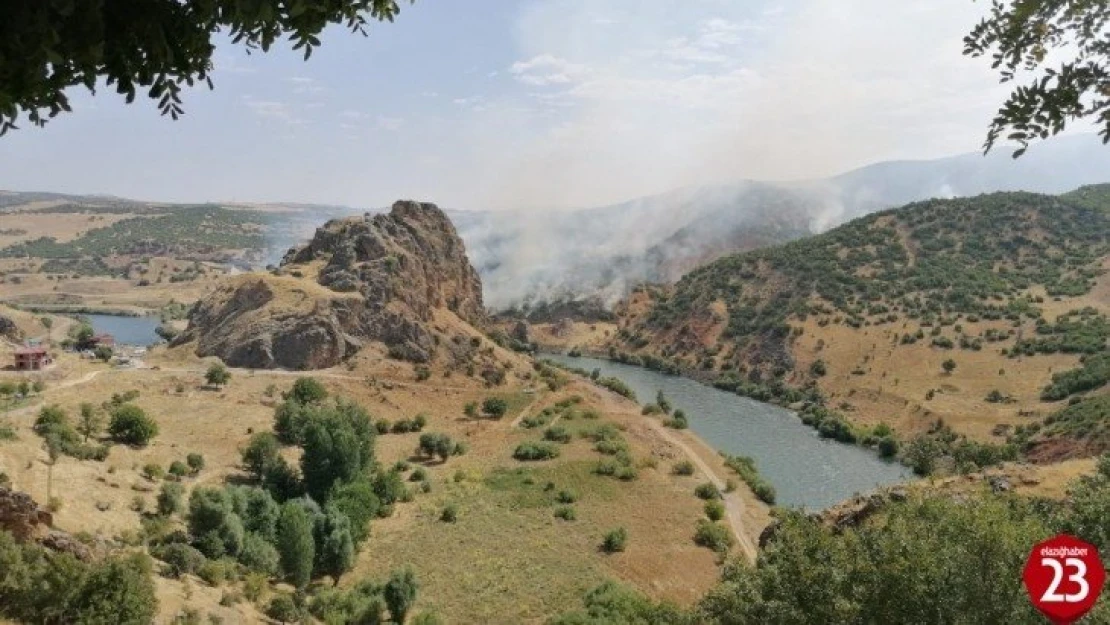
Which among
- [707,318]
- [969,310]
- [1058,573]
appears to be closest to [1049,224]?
[969,310]

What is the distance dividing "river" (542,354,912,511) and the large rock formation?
26245 millimetres

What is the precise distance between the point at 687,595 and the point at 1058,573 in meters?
26.8

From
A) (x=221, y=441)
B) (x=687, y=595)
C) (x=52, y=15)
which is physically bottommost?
(x=687, y=595)

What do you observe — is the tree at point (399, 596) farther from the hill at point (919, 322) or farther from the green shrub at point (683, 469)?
the hill at point (919, 322)

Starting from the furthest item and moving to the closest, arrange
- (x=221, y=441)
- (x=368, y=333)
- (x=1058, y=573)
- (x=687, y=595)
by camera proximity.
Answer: (x=368, y=333) < (x=221, y=441) < (x=687, y=595) < (x=1058, y=573)

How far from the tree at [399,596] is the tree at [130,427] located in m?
19.0

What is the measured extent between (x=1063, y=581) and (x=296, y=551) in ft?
88.1

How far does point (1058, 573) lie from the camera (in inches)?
284

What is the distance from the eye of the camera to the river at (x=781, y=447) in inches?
2104

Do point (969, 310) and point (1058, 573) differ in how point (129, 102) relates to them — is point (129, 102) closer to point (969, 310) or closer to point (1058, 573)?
point (1058, 573)

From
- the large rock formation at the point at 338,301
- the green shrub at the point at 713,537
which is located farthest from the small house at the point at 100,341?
the green shrub at the point at 713,537

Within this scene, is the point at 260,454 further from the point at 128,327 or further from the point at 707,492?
Result: the point at 128,327

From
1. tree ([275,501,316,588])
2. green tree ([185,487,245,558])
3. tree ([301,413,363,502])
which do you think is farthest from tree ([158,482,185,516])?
tree ([301,413,363,502])

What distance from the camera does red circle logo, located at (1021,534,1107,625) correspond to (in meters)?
6.94
